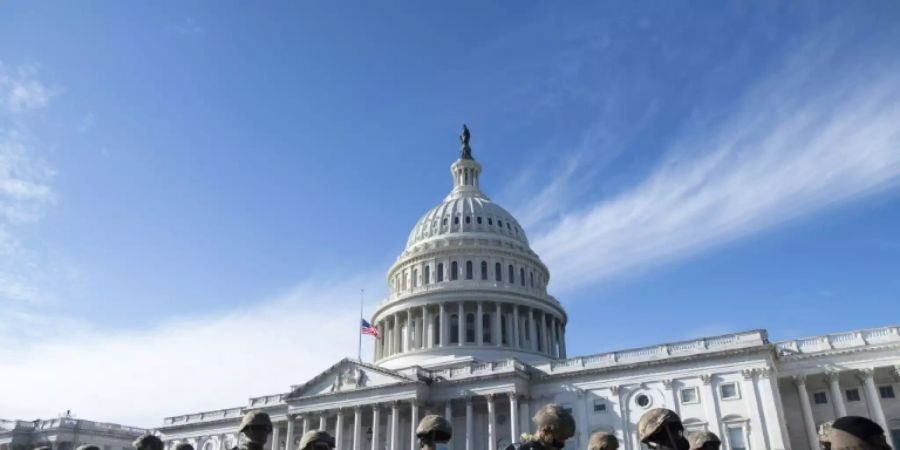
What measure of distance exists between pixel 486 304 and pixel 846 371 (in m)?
38.1

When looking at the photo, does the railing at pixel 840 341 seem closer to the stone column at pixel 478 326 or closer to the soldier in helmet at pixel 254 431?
the stone column at pixel 478 326

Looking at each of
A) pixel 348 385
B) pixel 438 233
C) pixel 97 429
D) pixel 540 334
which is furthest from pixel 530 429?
pixel 97 429

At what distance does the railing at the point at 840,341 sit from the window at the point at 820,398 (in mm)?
3999

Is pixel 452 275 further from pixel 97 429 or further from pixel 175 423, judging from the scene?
pixel 97 429

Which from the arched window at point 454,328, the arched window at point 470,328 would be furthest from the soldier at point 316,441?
the arched window at point 454,328

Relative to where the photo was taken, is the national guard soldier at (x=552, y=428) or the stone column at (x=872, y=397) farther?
the stone column at (x=872, y=397)

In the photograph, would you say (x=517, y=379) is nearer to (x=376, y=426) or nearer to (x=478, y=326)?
(x=376, y=426)

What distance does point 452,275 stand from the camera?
8338 centimetres

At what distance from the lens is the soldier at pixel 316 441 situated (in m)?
6.38

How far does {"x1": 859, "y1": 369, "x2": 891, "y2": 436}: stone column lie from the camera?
4947 centimetres

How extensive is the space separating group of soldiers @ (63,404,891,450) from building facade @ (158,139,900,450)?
49791 millimetres

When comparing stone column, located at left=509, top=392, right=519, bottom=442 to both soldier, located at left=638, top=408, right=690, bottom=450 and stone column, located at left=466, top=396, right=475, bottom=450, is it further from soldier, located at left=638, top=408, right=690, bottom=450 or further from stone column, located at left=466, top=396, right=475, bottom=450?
soldier, located at left=638, top=408, right=690, bottom=450

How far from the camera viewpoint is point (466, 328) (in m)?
78.0

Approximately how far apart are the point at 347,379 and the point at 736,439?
1388 inches
